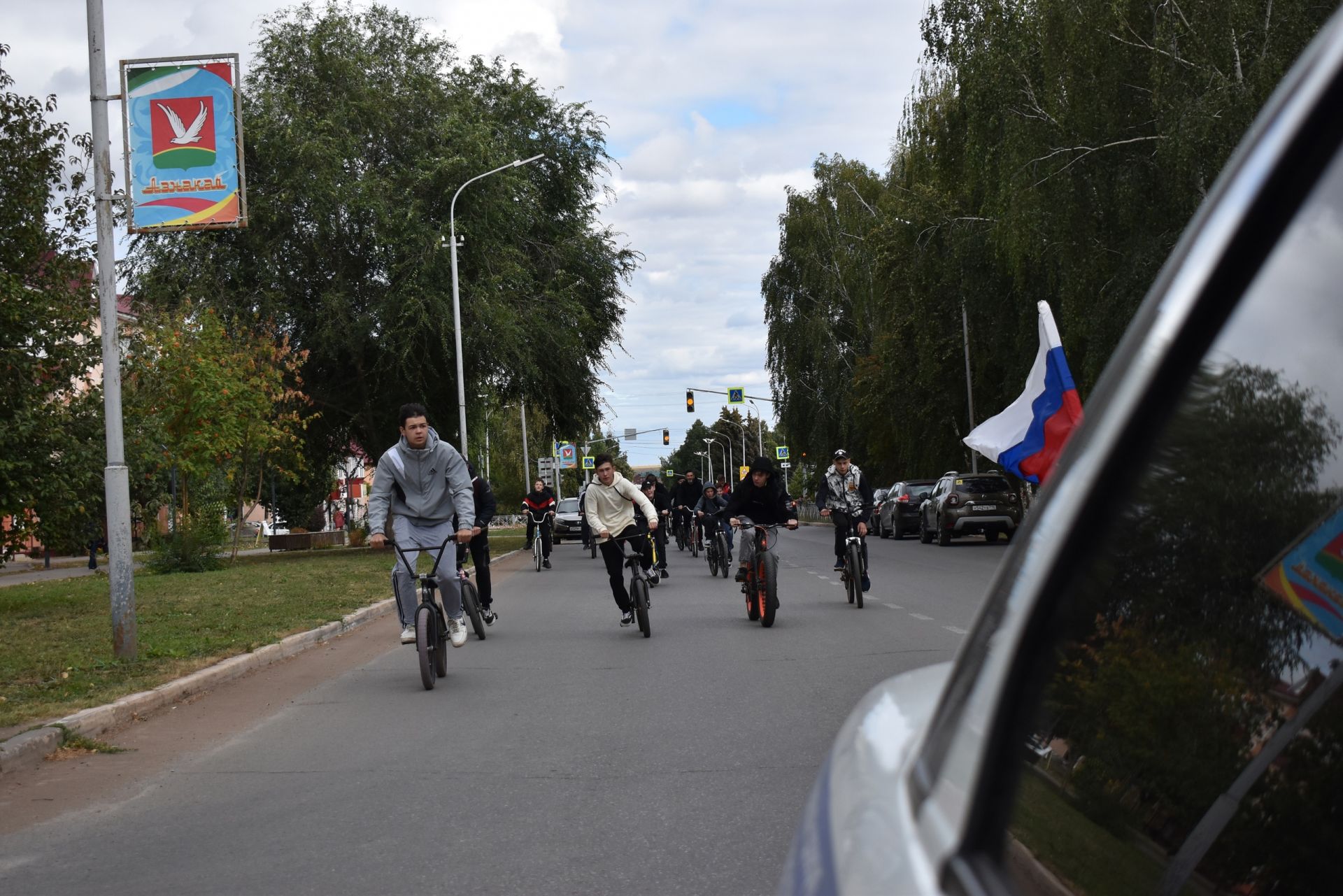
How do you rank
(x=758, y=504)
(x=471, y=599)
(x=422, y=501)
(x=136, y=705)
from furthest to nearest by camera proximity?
1. (x=758, y=504)
2. (x=471, y=599)
3. (x=422, y=501)
4. (x=136, y=705)

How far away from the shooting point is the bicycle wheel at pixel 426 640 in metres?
10.2

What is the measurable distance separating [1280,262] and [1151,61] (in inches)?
904

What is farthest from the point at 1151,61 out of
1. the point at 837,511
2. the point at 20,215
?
the point at 20,215

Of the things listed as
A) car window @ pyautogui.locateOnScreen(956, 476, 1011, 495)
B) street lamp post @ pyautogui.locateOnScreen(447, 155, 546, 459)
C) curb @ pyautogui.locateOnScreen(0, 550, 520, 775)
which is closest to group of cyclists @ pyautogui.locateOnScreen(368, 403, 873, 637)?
curb @ pyautogui.locateOnScreen(0, 550, 520, 775)

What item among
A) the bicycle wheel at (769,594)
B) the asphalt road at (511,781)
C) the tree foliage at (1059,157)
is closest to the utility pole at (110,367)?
the asphalt road at (511,781)

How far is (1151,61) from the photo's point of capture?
2217cm

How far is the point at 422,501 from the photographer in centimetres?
1077

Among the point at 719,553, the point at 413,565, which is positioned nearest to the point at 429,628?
the point at 413,565

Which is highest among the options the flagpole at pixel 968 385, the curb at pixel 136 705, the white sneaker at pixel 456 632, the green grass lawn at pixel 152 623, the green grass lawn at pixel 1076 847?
the flagpole at pixel 968 385

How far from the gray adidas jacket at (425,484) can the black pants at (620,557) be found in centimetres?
304

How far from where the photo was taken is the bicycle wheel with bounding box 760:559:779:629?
14.0 meters

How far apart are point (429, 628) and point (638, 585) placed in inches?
138

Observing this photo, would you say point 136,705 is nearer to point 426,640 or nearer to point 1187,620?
point 426,640

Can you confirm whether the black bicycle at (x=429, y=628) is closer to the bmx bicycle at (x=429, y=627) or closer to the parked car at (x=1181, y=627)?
the bmx bicycle at (x=429, y=627)
